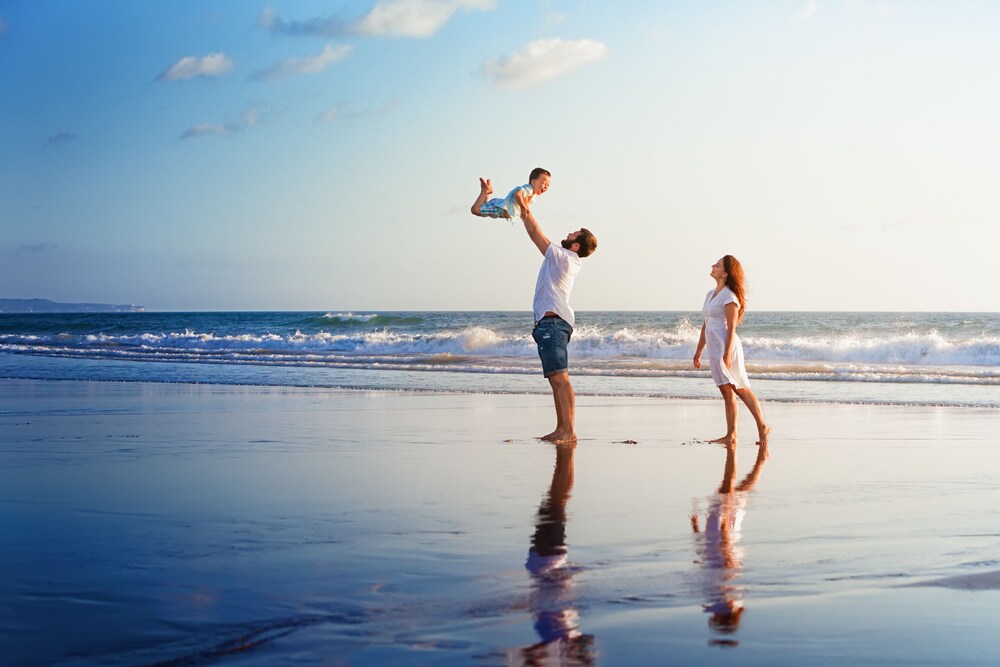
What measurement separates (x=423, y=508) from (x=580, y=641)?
8.02ft

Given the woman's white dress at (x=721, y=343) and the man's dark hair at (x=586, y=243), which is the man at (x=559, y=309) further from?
the woman's white dress at (x=721, y=343)

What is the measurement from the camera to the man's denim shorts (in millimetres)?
8914

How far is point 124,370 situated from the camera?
2120 centimetres

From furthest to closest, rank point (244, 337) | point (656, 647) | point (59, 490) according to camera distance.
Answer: point (244, 337), point (59, 490), point (656, 647)

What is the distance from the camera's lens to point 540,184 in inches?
333

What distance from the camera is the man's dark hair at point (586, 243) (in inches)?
354

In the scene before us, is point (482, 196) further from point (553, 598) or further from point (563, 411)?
point (553, 598)

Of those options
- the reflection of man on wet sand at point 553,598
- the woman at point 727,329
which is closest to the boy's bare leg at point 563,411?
the woman at point 727,329

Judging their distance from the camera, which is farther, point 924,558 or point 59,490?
point 59,490

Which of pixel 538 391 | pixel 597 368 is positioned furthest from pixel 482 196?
pixel 597 368

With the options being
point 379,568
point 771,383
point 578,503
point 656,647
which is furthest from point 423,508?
point 771,383

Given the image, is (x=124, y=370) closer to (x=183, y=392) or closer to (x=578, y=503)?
(x=183, y=392)

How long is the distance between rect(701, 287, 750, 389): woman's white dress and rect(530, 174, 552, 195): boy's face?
2.04 metres

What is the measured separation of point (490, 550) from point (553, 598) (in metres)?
0.85
